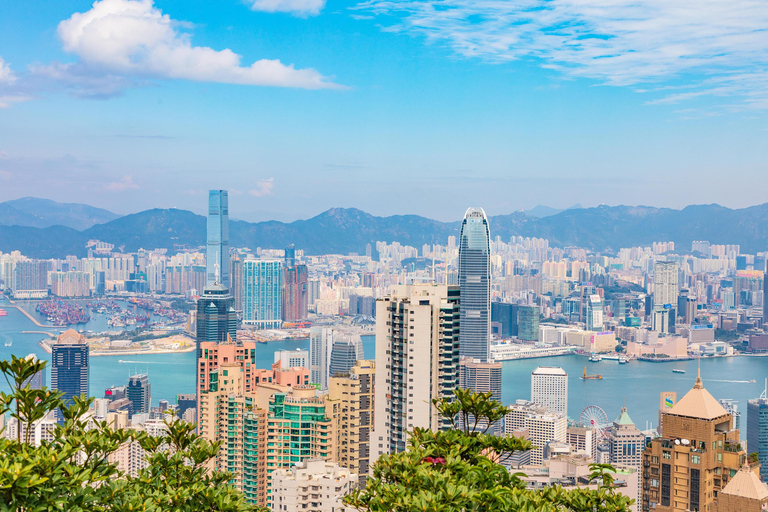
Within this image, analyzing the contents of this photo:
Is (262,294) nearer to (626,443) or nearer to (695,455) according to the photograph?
(626,443)

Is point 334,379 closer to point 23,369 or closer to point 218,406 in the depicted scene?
point 218,406

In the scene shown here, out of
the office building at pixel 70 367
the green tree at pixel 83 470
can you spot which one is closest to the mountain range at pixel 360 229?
the office building at pixel 70 367

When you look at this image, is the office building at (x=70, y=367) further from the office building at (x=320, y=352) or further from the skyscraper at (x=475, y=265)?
the skyscraper at (x=475, y=265)

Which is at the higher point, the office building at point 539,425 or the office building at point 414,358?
the office building at point 414,358

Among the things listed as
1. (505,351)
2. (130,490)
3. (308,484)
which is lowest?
(505,351)

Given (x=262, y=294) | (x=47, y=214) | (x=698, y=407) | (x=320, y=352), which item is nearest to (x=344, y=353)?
(x=320, y=352)

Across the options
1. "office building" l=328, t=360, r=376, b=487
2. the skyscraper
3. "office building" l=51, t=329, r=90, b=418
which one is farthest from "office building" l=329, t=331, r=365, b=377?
"office building" l=328, t=360, r=376, b=487

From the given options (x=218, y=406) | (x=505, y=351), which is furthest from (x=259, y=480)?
(x=505, y=351)
